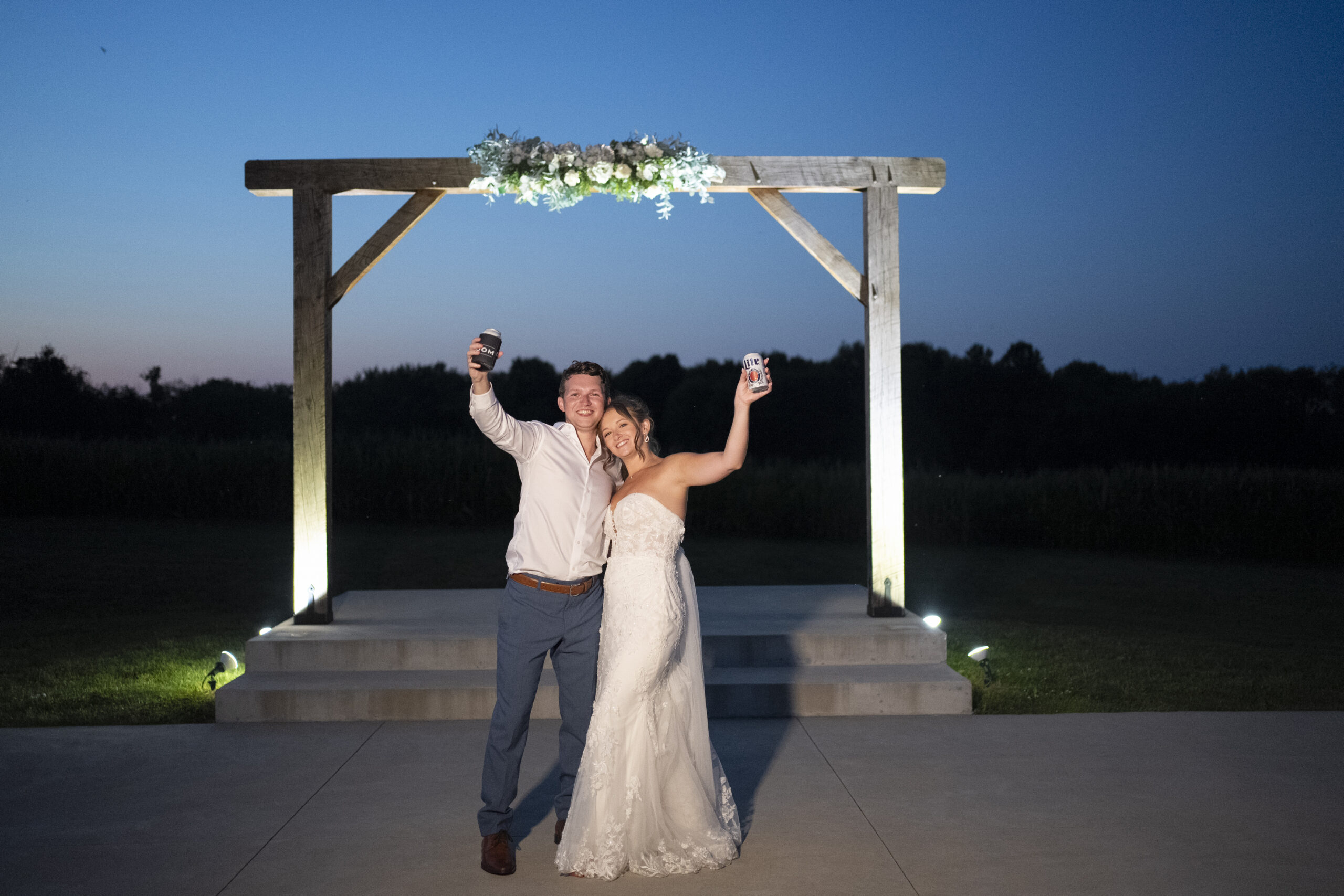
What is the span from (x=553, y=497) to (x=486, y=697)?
2300 millimetres

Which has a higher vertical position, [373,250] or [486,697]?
[373,250]

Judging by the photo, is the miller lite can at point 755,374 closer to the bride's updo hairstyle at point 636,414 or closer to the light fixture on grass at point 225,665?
the bride's updo hairstyle at point 636,414

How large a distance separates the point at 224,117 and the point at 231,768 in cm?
1035

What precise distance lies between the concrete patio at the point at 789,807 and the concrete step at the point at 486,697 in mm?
99

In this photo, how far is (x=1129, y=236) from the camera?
1914cm

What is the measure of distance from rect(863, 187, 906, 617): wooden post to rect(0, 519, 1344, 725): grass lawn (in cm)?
116

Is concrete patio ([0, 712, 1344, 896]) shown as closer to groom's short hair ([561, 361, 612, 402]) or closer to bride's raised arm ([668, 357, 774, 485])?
bride's raised arm ([668, 357, 774, 485])

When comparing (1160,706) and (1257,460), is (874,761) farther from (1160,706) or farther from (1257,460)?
(1257,460)

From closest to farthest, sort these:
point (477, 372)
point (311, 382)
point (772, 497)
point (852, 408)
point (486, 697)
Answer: point (477, 372)
point (486, 697)
point (311, 382)
point (772, 497)
point (852, 408)

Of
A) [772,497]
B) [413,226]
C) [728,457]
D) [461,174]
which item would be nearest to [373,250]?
[413,226]

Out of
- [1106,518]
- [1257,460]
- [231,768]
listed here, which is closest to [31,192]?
[231,768]

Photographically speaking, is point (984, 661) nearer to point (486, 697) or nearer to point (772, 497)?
point (486, 697)

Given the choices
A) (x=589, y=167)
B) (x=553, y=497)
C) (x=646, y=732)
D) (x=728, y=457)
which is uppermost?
(x=589, y=167)

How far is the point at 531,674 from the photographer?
346 centimetres
